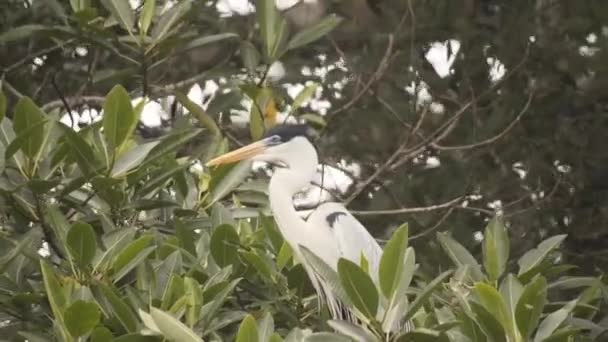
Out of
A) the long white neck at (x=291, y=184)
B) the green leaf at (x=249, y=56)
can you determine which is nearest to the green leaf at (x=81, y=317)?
the long white neck at (x=291, y=184)

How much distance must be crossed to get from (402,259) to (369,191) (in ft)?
6.59

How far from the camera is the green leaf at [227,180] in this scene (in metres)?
3.29

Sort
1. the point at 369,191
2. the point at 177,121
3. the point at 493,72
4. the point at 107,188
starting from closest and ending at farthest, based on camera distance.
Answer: the point at 107,188 → the point at 177,121 → the point at 369,191 → the point at 493,72

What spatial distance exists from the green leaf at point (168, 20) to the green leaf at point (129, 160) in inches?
23.2

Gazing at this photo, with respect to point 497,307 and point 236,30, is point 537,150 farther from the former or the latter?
point 497,307

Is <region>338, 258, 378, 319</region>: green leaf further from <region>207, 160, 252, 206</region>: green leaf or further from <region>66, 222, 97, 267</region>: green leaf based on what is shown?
<region>207, 160, 252, 206</region>: green leaf

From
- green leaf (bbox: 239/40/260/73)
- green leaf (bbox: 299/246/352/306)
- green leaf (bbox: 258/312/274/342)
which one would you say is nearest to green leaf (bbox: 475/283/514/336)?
green leaf (bbox: 299/246/352/306)

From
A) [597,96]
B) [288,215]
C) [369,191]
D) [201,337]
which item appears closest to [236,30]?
[369,191]

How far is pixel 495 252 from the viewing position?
3.01 m

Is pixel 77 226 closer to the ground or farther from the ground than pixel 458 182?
farther from the ground

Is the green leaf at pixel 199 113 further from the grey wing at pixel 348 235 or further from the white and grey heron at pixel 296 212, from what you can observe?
the grey wing at pixel 348 235

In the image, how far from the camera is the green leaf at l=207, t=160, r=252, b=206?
3.29 meters

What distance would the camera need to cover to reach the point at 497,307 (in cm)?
261

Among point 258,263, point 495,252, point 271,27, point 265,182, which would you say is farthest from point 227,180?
point 495,252
